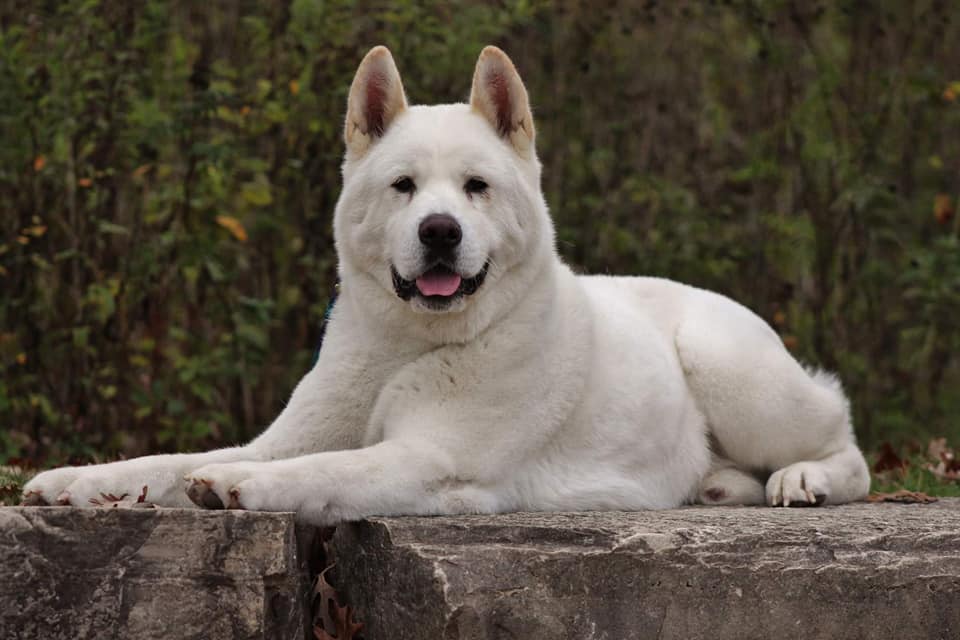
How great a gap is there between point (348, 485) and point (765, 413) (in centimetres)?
167

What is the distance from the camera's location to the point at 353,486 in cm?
331

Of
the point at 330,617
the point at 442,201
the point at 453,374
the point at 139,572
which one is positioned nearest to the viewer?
the point at 139,572

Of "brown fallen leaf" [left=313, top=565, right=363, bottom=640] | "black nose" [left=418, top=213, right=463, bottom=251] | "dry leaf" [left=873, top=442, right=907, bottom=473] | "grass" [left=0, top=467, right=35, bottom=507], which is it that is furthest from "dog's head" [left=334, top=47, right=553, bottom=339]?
"dry leaf" [left=873, top=442, right=907, bottom=473]

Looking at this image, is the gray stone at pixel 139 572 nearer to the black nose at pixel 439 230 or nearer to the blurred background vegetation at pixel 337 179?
the black nose at pixel 439 230

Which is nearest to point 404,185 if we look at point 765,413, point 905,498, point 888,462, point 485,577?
point 485,577

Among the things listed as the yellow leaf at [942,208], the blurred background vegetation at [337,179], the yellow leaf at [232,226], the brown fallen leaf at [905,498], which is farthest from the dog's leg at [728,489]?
the yellow leaf at [942,208]

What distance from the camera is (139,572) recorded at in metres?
3.08

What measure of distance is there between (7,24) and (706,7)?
3982 mm

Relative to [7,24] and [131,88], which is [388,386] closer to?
[131,88]

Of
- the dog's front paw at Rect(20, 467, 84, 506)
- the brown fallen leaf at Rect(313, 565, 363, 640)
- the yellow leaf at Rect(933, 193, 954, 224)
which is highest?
the yellow leaf at Rect(933, 193, 954, 224)

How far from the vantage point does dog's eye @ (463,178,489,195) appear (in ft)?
12.0

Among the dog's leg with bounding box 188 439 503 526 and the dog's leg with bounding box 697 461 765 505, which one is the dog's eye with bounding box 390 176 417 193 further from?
the dog's leg with bounding box 697 461 765 505

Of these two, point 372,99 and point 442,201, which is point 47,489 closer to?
point 442,201

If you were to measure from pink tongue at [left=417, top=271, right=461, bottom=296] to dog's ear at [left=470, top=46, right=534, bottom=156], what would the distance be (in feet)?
1.77
